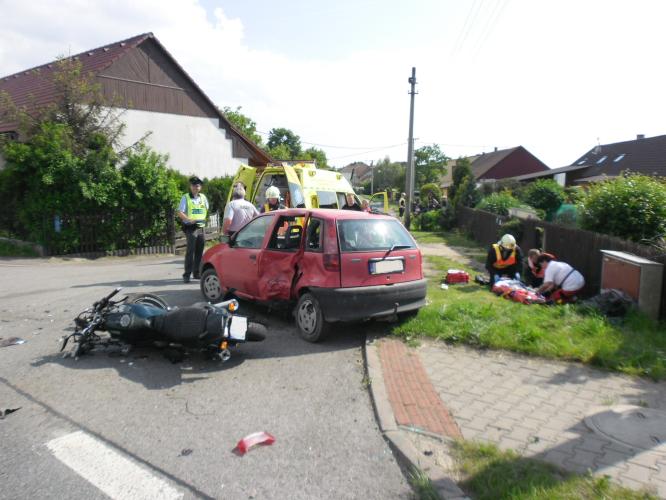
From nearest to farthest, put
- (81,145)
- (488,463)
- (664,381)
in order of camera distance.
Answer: (488,463) < (664,381) < (81,145)

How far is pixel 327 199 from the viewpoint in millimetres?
13188

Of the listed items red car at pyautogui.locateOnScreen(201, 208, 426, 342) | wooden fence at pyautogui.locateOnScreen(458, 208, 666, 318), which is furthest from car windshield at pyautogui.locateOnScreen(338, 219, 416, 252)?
wooden fence at pyautogui.locateOnScreen(458, 208, 666, 318)

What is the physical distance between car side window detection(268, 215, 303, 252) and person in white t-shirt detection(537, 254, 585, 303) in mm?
4249

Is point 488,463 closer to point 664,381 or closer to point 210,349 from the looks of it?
point 664,381

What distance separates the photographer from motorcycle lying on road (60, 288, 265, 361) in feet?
16.5

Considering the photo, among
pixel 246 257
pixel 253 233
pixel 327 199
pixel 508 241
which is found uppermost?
pixel 327 199

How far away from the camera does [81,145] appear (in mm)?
14562

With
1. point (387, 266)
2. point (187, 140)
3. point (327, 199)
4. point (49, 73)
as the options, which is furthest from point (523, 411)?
point (49, 73)

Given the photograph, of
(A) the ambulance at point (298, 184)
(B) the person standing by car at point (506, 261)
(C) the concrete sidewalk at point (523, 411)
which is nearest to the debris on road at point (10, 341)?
(C) the concrete sidewalk at point (523, 411)

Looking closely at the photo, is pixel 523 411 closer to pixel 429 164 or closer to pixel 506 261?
pixel 506 261

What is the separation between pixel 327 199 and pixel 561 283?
21.4ft

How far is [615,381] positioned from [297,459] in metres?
3.13

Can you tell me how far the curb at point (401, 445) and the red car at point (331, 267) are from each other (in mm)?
962

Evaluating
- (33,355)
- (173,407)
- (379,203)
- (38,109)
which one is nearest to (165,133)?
(38,109)
